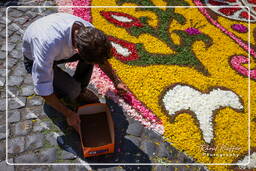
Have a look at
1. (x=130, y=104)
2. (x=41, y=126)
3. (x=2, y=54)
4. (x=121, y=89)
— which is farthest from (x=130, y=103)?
(x=2, y=54)

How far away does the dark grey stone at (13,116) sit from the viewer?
153 inches

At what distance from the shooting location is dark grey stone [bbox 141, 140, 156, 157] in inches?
146

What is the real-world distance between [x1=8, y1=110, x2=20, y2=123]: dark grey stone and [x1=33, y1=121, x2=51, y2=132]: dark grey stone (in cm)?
29

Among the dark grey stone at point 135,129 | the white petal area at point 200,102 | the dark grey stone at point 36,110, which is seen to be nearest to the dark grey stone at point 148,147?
the dark grey stone at point 135,129

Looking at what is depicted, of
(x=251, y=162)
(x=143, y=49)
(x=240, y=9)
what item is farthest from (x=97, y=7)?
(x=251, y=162)

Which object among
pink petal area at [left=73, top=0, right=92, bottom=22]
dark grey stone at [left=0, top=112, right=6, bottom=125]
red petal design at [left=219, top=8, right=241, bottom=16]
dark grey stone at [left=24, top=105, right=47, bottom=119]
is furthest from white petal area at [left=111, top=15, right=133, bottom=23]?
dark grey stone at [left=0, top=112, right=6, bottom=125]

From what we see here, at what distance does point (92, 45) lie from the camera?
2717 mm

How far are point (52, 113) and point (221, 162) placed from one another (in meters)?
2.49

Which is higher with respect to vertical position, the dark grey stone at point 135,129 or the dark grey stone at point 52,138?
the dark grey stone at point 135,129

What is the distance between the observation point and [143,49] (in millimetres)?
4902

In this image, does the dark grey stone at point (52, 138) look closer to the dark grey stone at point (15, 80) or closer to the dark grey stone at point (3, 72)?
the dark grey stone at point (15, 80)

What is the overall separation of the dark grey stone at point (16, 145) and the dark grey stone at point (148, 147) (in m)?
1.62

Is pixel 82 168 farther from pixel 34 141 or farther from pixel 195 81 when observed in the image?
pixel 195 81

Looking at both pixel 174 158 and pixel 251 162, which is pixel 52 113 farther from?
pixel 251 162
